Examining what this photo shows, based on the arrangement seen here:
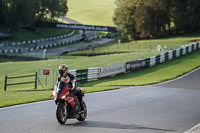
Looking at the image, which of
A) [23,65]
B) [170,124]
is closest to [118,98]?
[170,124]

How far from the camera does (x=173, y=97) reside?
2047 centimetres

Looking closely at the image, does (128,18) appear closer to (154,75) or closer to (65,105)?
(154,75)

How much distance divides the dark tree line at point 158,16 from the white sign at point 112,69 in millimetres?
52279

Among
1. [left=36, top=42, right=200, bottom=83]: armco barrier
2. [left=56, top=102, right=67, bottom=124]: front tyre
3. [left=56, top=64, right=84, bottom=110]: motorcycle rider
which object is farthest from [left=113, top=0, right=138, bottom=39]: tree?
[left=56, top=102, right=67, bottom=124]: front tyre

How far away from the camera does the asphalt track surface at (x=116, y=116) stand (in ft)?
38.7

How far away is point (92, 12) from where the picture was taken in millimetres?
173000

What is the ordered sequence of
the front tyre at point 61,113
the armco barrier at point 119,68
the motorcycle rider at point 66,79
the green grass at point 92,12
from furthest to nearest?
the green grass at point 92,12, the armco barrier at point 119,68, the motorcycle rider at point 66,79, the front tyre at point 61,113

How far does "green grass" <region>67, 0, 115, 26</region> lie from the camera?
156m

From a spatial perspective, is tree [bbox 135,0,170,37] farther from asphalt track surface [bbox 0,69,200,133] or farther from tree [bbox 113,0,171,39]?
asphalt track surface [bbox 0,69,200,133]

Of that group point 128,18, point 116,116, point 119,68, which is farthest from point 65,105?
Result: point 128,18

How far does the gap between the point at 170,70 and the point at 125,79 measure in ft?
20.7

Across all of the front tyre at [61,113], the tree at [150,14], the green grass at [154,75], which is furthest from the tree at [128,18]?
the front tyre at [61,113]

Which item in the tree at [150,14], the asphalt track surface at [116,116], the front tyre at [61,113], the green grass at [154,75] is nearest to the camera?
the asphalt track surface at [116,116]

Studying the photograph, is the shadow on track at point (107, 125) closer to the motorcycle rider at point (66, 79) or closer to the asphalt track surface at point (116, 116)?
the asphalt track surface at point (116, 116)
